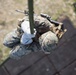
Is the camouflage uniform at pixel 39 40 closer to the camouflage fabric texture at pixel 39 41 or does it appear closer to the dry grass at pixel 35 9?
the camouflage fabric texture at pixel 39 41

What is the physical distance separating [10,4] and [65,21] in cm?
104

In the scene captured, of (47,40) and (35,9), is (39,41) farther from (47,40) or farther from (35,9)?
(35,9)

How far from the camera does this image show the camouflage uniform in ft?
8.26

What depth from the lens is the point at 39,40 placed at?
2580 mm

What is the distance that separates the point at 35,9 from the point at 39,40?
65.3 inches

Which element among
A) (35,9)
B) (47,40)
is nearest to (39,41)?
(47,40)

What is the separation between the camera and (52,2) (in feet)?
13.8

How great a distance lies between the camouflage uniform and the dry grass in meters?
1.26

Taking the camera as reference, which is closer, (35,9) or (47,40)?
(47,40)

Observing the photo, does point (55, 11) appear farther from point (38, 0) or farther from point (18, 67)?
point (18, 67)

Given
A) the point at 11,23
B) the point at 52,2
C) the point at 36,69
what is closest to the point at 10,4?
the point at 11,23

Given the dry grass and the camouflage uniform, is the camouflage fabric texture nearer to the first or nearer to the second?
the camouflage uniform

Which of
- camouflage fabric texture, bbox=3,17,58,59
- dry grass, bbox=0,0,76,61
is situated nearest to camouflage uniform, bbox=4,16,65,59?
camouflage fabric texture, bbox=3,17,58,59

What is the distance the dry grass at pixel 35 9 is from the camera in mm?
4043
